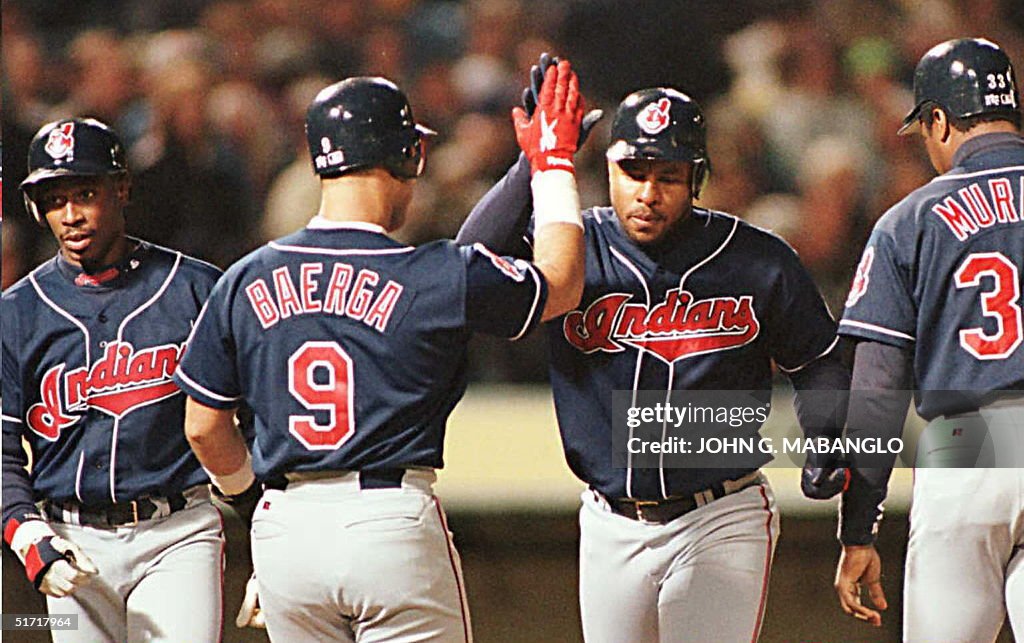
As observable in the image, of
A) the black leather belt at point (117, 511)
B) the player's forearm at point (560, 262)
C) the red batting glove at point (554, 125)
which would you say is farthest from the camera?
the black leather belt at point (117, 511)

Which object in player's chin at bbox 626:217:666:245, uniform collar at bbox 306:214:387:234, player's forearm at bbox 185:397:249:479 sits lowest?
player's forearm at bbox 185:397:249:479

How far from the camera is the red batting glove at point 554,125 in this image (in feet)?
7.48

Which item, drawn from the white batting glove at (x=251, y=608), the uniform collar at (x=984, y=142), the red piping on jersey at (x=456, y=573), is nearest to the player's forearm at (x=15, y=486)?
the white batting glove at (x=251, y=608)

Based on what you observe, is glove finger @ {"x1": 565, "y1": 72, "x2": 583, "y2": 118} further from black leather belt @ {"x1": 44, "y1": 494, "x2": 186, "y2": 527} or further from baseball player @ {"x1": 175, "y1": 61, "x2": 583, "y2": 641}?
black leather belt @ {"x1": 44, "y1": 494, "x2": 186, "y2": 527}

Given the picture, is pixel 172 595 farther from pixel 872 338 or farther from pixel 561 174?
pixel 872 338

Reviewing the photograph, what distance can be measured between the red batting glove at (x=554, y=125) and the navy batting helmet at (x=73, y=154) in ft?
2.69

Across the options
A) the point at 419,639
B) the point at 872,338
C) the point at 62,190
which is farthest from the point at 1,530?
the point at 872,338

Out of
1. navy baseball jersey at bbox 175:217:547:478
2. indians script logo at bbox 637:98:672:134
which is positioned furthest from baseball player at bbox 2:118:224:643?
indians script logo at bbox 637:98:672:134

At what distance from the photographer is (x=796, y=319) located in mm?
2467

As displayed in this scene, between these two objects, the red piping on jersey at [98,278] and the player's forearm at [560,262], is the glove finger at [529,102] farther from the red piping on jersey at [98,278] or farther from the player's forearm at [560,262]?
the red piping on jersey at [98,278]

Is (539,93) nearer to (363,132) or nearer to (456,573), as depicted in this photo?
(363,132)

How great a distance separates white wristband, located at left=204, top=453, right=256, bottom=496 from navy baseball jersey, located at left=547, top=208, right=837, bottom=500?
58cm

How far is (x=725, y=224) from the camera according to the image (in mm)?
2516

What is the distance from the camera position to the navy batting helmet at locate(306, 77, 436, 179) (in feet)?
6.96
